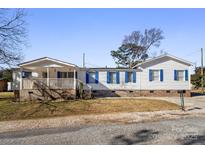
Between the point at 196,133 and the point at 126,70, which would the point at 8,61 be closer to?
the point at 126,70

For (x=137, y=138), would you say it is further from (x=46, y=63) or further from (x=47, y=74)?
(x=46, y=63)

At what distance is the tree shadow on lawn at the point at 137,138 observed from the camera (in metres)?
7.09

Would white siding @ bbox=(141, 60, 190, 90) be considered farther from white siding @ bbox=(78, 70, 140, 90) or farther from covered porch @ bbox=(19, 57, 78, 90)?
covered porch @ bbox=(19, 57, 78, 90)

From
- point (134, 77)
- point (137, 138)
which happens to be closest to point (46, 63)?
point (134, 77)

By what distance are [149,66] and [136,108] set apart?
10.5 metres

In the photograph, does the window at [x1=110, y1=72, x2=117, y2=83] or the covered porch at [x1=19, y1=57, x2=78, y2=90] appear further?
the window at [x1=110, y1=72, x2=117, y2=83]

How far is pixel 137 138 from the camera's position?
757cm

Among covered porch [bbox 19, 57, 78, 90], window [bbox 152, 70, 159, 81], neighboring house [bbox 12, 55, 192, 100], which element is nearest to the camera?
covered porch [bbox 19, 57, 78, 90]

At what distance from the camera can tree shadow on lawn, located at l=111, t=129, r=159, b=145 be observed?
7.09 m

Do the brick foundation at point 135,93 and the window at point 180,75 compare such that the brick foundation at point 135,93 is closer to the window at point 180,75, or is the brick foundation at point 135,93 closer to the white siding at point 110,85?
the white siding at point 110,85

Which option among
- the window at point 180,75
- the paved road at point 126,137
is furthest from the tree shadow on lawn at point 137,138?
the window at point 180,75

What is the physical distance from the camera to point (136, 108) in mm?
16281

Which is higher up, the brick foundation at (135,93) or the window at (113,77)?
the window at (113,77)

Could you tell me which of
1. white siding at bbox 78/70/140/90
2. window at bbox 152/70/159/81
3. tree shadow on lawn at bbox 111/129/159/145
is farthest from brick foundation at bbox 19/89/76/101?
tree shadow on lawn at bbox 111/129/159/145
